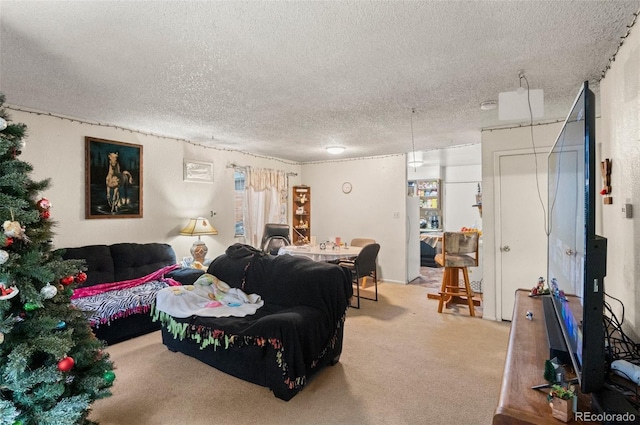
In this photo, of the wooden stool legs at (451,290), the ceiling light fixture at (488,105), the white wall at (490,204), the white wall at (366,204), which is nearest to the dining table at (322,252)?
the wooden stool legs at (451,290)

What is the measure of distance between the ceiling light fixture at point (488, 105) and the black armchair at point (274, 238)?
3.47 meters

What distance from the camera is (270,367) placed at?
2.21 meters

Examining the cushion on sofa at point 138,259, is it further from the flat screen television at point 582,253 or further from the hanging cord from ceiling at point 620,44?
the hanging cord from ceiling at point 620,44

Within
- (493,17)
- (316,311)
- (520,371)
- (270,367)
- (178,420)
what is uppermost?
(493,17)

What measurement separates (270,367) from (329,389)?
1.55 ft

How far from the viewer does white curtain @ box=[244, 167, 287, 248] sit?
5449mm

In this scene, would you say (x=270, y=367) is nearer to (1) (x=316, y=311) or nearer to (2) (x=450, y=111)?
(1) (x=316, y=311)

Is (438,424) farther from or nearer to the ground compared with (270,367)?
nearer to the ground

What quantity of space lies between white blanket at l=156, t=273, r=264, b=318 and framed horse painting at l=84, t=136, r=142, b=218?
1527 millimetres

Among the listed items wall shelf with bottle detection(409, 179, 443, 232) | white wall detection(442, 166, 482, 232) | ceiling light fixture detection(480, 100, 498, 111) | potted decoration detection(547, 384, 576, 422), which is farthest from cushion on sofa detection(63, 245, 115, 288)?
white wall detection(442, 166, 482, 232)

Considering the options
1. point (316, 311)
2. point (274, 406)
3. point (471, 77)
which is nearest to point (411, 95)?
point (471, 77)

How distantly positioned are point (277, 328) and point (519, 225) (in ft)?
9.88

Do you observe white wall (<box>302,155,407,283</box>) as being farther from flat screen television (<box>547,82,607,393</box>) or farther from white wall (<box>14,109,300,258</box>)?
flat screen television (<box>547,82,607,393</box>)

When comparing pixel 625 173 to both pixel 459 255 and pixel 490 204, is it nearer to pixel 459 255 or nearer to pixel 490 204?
pixel 490 204
